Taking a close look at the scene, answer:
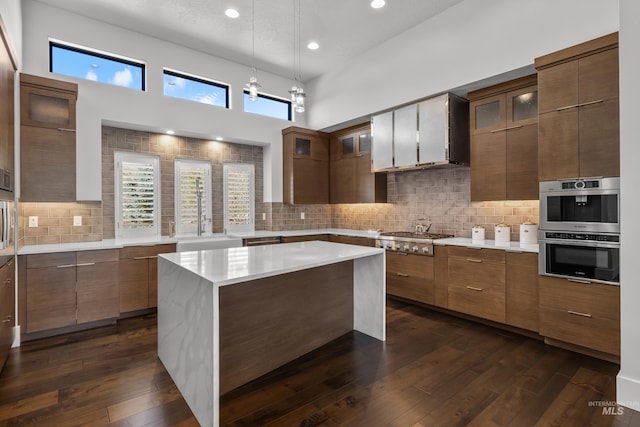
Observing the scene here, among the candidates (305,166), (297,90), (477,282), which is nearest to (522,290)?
(477,282)

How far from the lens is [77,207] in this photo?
154 inches

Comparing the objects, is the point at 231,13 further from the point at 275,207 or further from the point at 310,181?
the point at 275,207

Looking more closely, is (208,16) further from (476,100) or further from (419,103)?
(476,100)

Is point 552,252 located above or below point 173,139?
below

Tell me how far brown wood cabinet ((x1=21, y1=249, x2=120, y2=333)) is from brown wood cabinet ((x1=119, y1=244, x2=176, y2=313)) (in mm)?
134

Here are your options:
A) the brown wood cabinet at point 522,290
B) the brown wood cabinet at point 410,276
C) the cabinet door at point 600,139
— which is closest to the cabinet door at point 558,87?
the cabinet door at point 600,139

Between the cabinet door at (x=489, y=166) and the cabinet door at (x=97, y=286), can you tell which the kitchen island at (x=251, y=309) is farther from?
the cabinet door at (x=489, y=166)

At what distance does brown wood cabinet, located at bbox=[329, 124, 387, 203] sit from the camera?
16.9 feet

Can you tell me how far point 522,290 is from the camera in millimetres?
3184

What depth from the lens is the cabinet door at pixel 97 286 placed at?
3420mm

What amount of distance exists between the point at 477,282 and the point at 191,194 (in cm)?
406

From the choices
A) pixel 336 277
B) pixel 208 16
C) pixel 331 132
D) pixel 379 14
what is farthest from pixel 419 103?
pixel 208 16

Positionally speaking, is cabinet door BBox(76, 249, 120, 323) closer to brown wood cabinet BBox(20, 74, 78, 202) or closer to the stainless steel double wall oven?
brown wood cabinet BBox(20, 74, 78, 202)

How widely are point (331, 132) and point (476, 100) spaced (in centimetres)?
265
